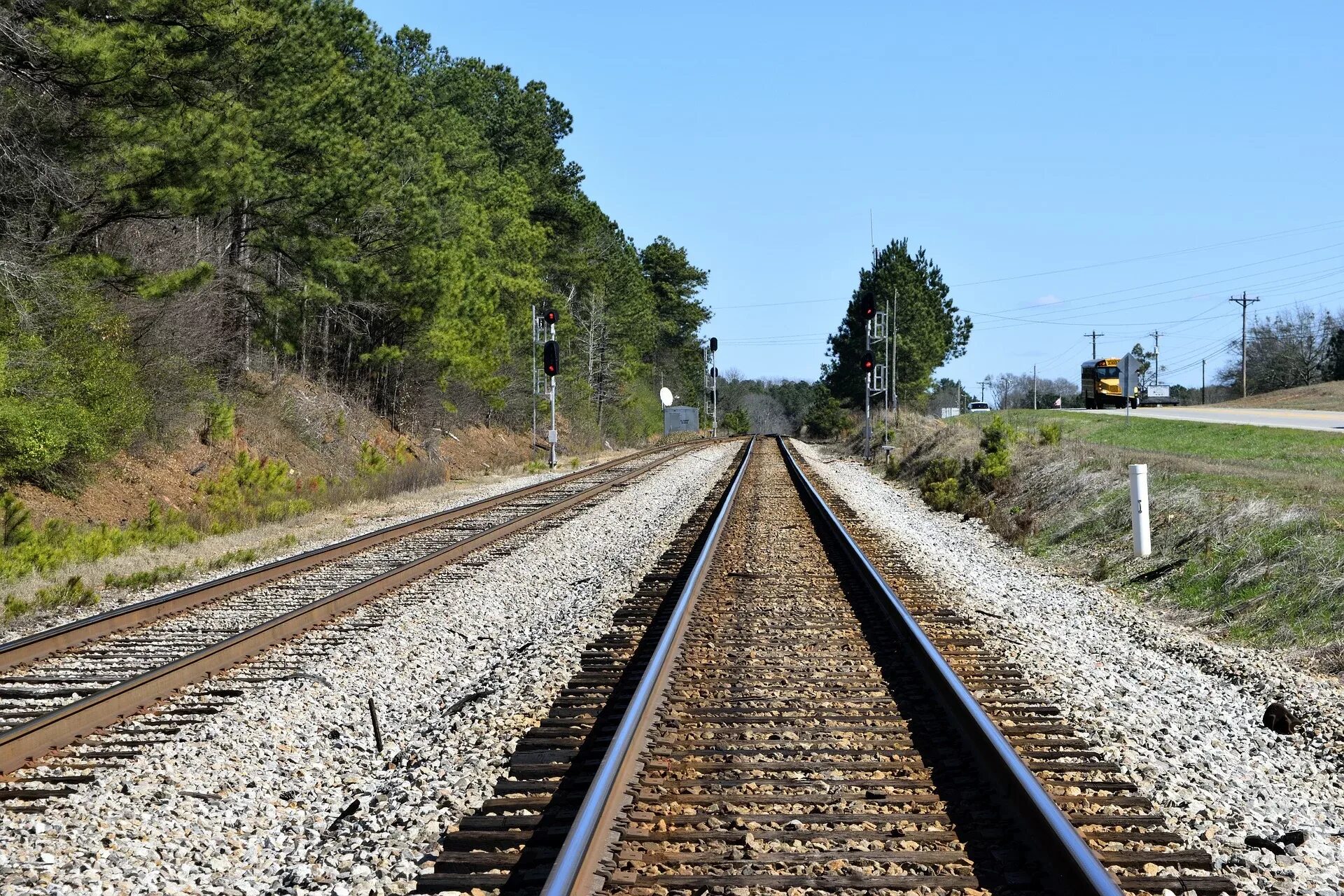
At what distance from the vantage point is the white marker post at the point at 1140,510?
12695mm

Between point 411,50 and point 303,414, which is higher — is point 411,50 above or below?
above

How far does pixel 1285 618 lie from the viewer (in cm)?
923

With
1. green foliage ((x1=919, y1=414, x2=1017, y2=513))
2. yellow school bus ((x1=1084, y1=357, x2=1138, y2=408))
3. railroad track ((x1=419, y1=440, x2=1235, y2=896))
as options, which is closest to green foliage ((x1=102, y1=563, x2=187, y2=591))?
railroad track ((x1=419, y1=440, x2=1235, y2=896))

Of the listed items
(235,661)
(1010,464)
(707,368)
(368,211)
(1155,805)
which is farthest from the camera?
(707,368)

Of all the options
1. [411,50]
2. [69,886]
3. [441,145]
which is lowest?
[69,886]

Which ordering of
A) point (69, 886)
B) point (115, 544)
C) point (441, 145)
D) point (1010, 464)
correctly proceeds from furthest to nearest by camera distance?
point (441, 145) → point (1010, 464) → point (115, 544) → point (69, 886)

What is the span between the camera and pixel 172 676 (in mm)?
7387

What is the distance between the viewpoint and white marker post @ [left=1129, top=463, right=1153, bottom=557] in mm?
12695

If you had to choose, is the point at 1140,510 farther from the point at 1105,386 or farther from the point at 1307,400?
the point at 1105,386

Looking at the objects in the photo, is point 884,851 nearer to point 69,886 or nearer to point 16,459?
point 69,886

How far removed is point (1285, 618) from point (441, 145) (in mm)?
32791

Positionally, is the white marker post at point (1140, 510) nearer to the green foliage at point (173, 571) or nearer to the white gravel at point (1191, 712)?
the white gravel at point (1191, 712)

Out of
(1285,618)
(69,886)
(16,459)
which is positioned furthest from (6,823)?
(16,459)

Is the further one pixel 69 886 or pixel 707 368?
pixel 707 368
